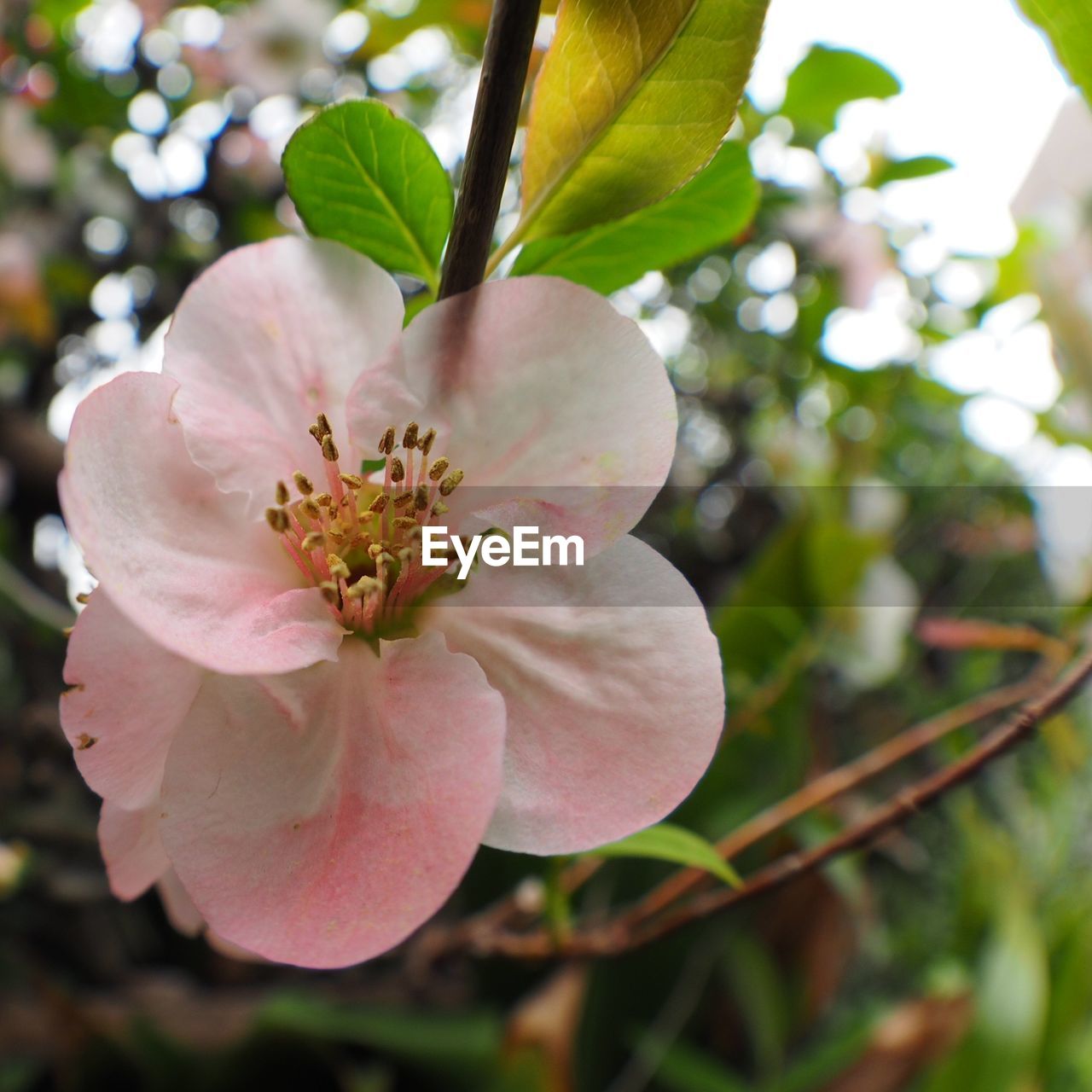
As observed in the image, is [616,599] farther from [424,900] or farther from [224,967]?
[224,967]

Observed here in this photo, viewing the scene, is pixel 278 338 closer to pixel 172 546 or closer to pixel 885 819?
pixel 172 546

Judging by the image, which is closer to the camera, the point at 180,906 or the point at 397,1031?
the point at 180,906

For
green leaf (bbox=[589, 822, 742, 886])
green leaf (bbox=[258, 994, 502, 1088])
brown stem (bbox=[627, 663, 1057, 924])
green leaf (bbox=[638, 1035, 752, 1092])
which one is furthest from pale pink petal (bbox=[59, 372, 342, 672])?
green leaf (bbox=[638, 1035, 752, 1092])

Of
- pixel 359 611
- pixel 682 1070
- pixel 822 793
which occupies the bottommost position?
pixel 682 1070

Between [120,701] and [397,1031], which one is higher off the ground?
[120,701]

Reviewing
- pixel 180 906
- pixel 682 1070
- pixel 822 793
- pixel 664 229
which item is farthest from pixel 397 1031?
pixel 664 229

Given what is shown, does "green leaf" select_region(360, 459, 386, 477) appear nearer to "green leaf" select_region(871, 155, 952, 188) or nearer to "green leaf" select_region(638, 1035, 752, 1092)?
"green leaf" select_region(871, 155, 952, 188)
